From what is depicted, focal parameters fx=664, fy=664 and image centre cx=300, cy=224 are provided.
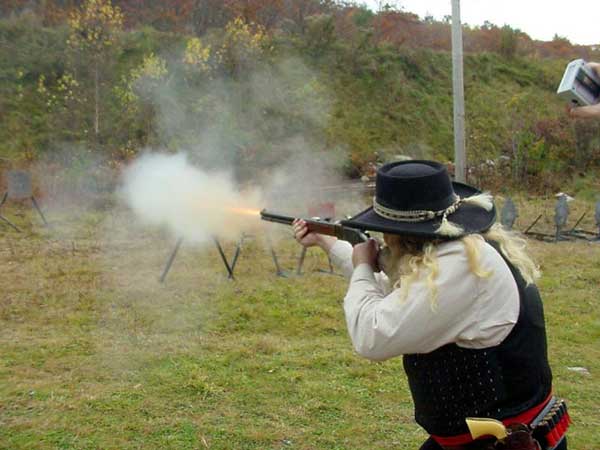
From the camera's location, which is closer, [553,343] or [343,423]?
[343,423]

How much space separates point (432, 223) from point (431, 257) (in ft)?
0.45

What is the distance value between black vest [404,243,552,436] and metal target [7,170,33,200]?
12351mm

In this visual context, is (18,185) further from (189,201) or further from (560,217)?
(560,217)

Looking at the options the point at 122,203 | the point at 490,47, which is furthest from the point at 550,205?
the point at 490,47

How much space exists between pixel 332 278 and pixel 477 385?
23.4 ft

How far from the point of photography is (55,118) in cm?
1962

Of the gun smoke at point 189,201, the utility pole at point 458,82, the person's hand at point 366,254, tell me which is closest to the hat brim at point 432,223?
the person's hand at point 366,254

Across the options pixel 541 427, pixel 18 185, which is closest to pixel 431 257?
pixel 541 427

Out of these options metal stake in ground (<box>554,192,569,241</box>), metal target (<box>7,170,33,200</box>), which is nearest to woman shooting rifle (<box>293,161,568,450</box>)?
metal stake in ground (<box>554,192,569,241</box>)

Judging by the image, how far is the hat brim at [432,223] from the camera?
2.36 metres

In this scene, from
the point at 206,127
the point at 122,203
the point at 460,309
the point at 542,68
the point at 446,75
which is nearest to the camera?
the point at 460,309

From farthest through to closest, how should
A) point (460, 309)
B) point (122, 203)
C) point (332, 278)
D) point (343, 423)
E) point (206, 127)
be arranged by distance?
point (206, 127)
point (122, 203)
point (332, 278)
point (343, 423)
point (460, 309)

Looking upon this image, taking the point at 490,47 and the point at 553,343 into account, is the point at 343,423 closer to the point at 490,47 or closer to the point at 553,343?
the point at 553,343

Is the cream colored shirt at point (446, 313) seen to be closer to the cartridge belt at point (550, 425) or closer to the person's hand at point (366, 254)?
the person's hand at point (366, 254)
